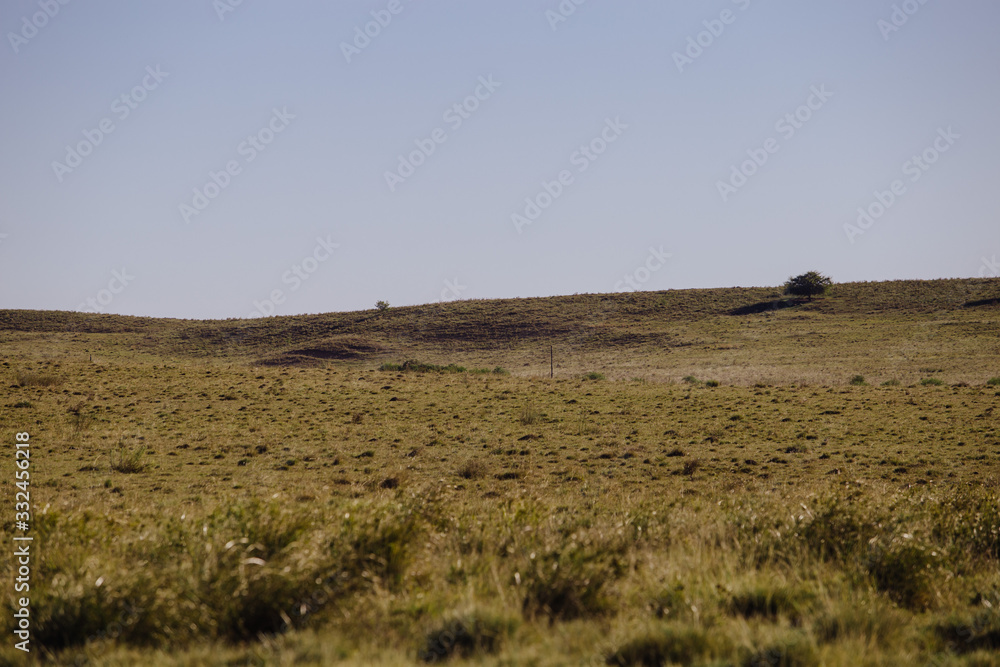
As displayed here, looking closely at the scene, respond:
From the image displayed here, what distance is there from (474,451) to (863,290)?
277 ft

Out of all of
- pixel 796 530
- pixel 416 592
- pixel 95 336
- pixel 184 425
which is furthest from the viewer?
pixel 95 336

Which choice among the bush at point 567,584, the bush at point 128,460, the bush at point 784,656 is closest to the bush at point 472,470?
the bush at point 128,460

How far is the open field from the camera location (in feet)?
16.9

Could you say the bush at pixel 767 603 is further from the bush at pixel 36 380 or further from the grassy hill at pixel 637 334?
the grassy hill at pixel 637 334

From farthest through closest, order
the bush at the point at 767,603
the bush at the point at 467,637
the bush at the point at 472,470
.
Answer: the bush at the point at 472,470 < the bush at the point at 767,603 < the bush at the point at 467,637

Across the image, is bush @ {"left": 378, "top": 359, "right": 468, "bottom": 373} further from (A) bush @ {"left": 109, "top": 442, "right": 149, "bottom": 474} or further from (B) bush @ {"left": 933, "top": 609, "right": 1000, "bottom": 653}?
(B) bush @ {"left": 933, "top": 609, "right": 1000, "bottom": 653}

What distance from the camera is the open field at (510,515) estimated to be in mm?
5156

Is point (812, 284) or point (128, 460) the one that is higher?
point (812, 284)

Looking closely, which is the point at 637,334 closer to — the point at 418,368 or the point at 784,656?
the point at 418,368

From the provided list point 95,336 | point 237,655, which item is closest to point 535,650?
point 237,655

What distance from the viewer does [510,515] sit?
838 centimetres

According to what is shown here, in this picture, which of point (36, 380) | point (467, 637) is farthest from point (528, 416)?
point (36, 380)

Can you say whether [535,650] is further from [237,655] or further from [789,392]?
[789,392]

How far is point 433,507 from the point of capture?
27.0 ft
